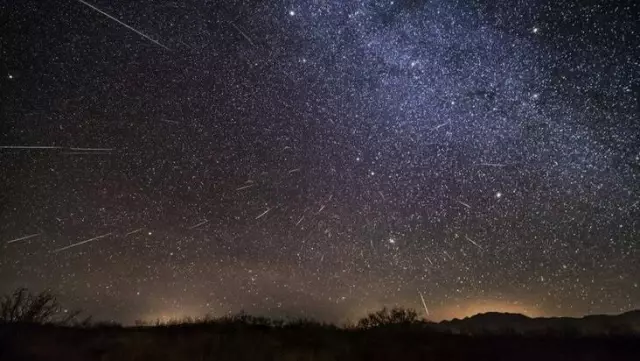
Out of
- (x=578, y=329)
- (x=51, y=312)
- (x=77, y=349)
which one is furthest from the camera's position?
(x=51, y=312)

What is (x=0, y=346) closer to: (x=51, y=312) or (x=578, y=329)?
(x=51, y=312)

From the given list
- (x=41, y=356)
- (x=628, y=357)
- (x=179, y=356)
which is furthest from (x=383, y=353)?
(x=41, y=356)

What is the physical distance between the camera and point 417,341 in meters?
10.9

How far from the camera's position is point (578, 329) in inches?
517

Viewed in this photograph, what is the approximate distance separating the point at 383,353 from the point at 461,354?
187 cm

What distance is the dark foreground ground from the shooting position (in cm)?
951

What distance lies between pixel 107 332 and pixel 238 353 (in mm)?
4583

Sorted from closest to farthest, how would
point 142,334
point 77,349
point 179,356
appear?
point 179,356 < point 77,349 < point 142,334

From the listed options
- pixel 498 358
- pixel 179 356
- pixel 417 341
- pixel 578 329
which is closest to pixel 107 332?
pixel 179 356

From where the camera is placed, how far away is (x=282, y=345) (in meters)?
10.1

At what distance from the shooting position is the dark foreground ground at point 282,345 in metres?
9.51

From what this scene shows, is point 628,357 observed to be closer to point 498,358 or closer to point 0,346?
point 498,358

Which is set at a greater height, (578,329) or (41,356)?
(578,329)

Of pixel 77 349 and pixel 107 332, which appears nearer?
pixel 77 349
